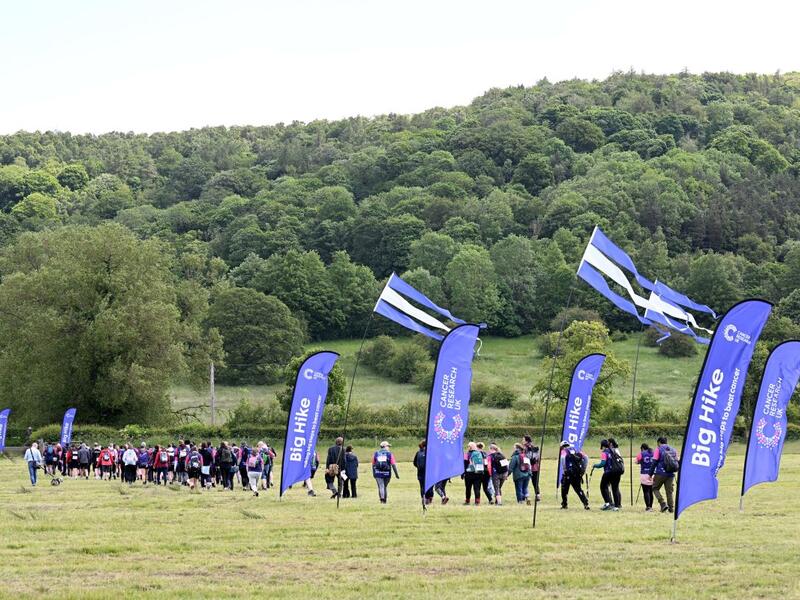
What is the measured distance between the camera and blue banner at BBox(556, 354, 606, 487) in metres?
32.7

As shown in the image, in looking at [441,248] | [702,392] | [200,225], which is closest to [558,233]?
[441,248]

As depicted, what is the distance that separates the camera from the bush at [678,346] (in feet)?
422

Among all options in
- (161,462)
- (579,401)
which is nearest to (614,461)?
(579,401)

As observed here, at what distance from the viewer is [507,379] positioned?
11844 cm

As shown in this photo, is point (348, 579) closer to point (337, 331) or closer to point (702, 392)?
point (702, 392)

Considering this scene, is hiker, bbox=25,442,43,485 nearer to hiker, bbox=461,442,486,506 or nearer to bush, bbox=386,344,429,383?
hiker, bbox=461,442,486,506

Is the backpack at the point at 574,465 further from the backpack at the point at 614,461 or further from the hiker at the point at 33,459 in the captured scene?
the hiker at the point at 33,459

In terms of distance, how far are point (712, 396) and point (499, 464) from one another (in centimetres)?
1179

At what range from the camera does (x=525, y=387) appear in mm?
113438

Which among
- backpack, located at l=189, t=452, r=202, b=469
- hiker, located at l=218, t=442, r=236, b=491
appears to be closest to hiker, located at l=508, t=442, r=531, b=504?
hiker, located at l=218, t=442, r=236, b=491

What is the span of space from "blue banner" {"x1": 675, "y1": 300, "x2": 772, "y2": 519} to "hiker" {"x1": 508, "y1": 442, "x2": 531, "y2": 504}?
10332 millimetres

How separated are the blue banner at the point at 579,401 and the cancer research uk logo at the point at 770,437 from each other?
20.5ft

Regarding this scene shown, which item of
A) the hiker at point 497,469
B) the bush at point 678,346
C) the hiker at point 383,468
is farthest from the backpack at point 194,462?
the bush at point 678,346

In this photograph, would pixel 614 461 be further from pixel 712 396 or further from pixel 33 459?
pixel 33 459
